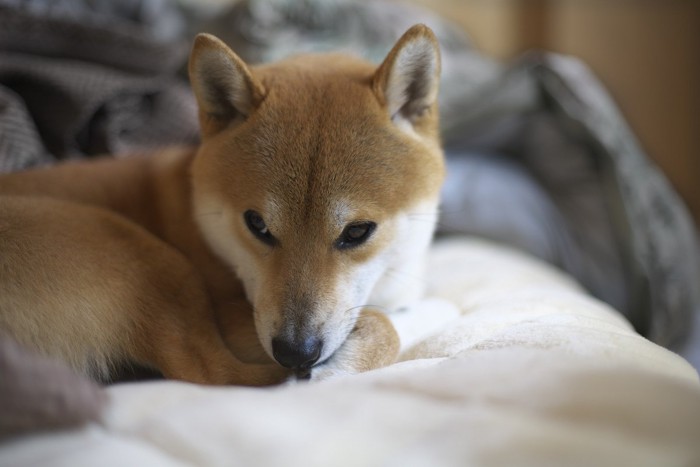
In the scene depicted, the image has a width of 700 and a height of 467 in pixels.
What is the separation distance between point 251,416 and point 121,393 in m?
0.24

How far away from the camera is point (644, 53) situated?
109 inches

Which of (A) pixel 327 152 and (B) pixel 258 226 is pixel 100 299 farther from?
(A) pixel 327 152

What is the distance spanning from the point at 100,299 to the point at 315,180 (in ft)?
1.44

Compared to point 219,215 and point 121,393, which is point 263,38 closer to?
point 219,215

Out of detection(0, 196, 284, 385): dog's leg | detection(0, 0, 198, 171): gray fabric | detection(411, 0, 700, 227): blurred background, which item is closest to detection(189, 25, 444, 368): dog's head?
detection(0, 196, 284, 385): dog's leg

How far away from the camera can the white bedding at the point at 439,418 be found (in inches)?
26.8

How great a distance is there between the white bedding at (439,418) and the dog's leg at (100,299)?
0.14m

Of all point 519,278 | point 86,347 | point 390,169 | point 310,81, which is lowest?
point 519,278

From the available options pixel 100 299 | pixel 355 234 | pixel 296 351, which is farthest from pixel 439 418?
pixel 100 299

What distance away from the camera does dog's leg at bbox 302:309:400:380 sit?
1.08 m

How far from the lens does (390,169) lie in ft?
3.82

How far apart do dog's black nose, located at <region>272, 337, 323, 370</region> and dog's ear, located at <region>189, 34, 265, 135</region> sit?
51 cm

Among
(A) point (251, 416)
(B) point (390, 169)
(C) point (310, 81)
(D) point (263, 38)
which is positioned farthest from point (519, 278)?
(D) point (263, 38)

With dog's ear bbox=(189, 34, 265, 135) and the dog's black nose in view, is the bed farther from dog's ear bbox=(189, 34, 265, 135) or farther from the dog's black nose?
dog's ear bbox=(189, 34, 265, 135)
